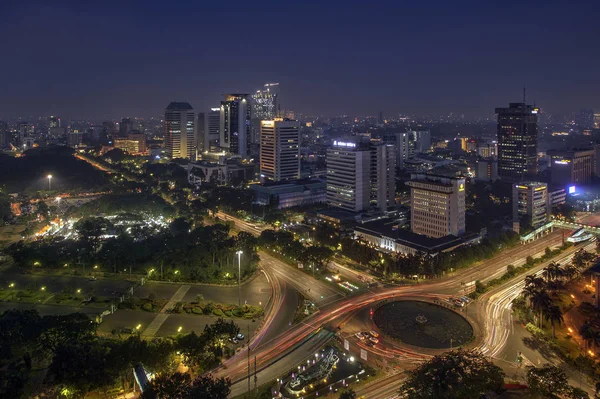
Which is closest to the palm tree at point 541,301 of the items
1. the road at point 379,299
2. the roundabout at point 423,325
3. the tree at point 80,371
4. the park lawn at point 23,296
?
the road at point 379,299

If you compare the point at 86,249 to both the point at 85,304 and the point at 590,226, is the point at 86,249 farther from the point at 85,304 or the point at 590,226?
the point at 590,226

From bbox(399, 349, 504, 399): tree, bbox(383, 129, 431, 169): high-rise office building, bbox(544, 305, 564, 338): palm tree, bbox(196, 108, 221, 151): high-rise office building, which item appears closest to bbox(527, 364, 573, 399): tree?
bbox(399, 349, 504, 399): tree

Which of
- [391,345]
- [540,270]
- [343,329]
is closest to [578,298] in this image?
[540,270]

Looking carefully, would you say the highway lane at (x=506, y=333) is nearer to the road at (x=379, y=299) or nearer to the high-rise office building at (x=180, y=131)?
the road at (x=379, y=299)

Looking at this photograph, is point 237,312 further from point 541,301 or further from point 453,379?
point 541,301

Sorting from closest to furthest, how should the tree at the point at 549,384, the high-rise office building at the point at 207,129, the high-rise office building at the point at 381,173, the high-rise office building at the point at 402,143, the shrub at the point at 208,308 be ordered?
the tree at the point at 549,384
the shrub at the point at 208,308
the high-rise office building at the point at 381,173
the high-rise office building at the point at 402,143
the high-rise office building at the point at 207,129

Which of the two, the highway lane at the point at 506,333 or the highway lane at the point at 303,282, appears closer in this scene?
the highway lane at the point at 506,333
